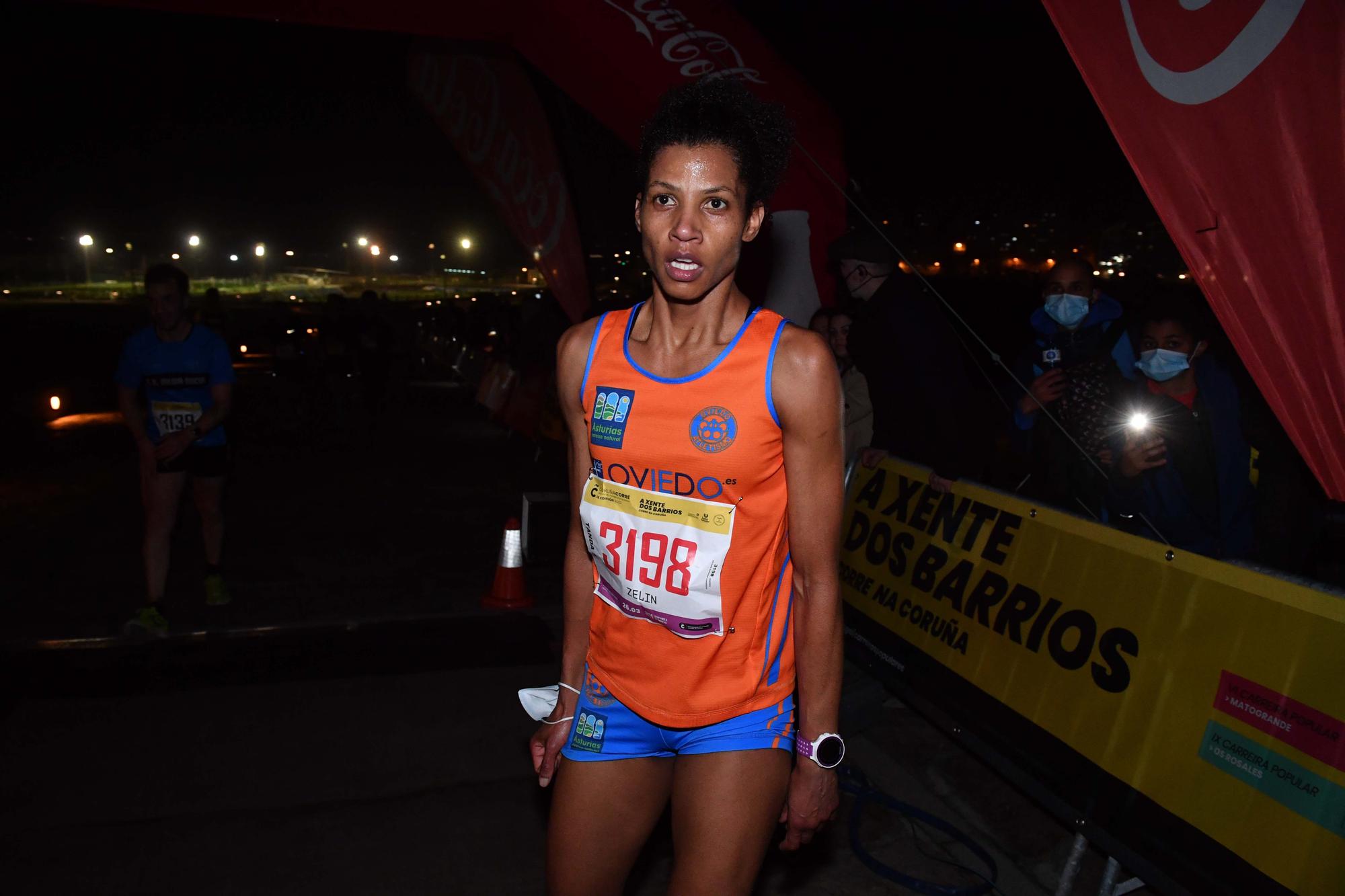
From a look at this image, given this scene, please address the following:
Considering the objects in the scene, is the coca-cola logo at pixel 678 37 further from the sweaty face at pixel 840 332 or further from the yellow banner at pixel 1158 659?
the yellow banner at pixel 1158 659

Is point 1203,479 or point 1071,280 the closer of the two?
point 1203,479

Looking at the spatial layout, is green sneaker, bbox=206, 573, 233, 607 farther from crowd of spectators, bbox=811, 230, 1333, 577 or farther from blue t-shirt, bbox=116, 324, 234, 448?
crowd of spectators, bbox=811, 230, 1333, 577

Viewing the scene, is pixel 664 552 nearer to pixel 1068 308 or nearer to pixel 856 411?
pixel 1068 308

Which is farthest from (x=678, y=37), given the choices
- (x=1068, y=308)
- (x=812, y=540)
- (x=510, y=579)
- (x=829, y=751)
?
(x=829, y=751)

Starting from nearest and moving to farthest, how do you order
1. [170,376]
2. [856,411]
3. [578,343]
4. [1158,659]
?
[578,343], [1158,659], [170,376], [856,411]

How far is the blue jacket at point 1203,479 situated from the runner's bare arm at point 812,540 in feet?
9.00

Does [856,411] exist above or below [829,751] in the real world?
above

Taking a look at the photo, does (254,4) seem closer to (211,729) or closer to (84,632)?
(84,632)

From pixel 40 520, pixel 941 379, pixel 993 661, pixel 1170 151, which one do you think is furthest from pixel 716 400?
pixel 40 520

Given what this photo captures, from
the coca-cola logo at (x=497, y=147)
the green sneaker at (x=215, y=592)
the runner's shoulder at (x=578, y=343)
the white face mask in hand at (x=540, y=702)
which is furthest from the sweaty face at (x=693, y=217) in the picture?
the coca-cola logo at (x=497, y=147)

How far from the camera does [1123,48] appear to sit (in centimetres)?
282

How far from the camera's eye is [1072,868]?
3666 mm

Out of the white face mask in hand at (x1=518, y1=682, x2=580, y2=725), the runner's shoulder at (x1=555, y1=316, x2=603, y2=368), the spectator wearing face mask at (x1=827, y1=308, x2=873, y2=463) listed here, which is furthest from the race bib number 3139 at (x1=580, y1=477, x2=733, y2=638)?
the spectator wearing face mask at (x1=827, y1=308, x2=873, y2=463)

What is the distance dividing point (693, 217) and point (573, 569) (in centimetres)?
99
